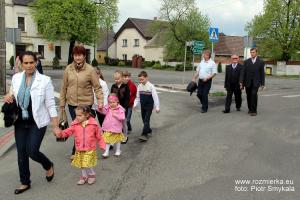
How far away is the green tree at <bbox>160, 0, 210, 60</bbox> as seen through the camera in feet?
177

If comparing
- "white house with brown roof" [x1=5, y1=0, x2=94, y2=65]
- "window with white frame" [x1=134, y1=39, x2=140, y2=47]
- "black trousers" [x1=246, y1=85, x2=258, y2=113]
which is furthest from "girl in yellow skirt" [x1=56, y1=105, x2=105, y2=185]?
"window with white frame" [x1=134, y1=39, x2=140, y2=47]

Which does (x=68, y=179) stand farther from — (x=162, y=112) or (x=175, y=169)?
(x=162, y=112)

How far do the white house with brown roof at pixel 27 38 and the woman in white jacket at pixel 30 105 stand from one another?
4380cm

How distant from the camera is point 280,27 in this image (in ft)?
142

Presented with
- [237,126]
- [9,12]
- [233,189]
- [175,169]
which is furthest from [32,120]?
[9,12]

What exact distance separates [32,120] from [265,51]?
1679 inches

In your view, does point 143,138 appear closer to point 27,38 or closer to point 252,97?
point 252,97

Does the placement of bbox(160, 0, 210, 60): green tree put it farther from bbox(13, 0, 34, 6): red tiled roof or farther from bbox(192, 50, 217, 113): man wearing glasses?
bbox(192, 50, 217, 113): man wearing glasses

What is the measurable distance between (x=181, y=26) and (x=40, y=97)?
49922 mm

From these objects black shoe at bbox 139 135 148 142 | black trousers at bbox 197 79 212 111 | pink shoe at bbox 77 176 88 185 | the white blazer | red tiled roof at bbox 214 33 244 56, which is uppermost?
red tiled roof at bbox 214 33 244 56

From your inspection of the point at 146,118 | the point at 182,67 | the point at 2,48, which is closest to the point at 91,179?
the point at 146,118

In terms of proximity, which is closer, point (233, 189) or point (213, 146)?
point (233, 189)

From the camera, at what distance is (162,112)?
12469 mm

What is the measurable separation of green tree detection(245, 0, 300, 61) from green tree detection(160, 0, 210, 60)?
1069cm
